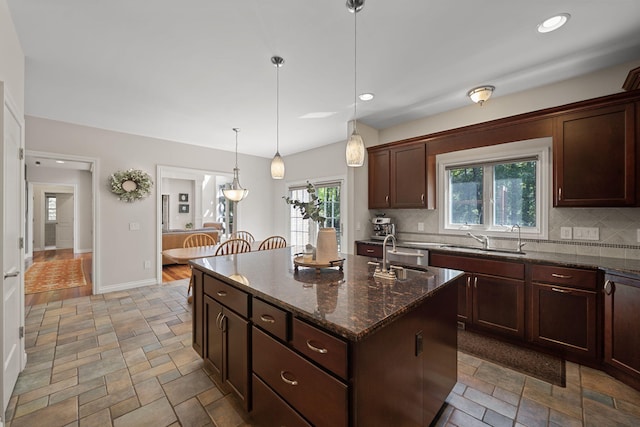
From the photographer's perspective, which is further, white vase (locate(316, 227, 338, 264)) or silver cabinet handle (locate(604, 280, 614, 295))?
silver cabinet handle (locate(604, 280, 614, 295))

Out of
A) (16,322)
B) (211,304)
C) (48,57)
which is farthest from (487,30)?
(16,322)

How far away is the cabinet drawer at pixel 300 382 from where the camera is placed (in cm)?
101

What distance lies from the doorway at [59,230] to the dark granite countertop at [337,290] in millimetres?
3626

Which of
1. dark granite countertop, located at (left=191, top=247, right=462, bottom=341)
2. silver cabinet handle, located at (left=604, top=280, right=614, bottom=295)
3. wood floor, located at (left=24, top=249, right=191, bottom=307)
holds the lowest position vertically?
wood floor, located at (left=24, top=249, right=191, bottom=307)

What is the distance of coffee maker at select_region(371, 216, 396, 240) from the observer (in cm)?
391

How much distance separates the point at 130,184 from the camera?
168 inches

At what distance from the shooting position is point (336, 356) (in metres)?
1.01

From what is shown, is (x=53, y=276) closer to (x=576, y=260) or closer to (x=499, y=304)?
(x=499, y=304)

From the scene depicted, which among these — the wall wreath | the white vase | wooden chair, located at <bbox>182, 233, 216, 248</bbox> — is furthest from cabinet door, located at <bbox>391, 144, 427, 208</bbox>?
the wall wreath

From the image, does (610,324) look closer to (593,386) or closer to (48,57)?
(593,386)

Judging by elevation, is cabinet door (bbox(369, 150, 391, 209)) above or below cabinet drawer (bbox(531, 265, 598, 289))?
above

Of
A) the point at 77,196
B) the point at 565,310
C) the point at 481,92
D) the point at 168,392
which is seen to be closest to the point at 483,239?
the point at 565,310

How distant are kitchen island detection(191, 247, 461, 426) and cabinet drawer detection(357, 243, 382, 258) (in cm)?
166

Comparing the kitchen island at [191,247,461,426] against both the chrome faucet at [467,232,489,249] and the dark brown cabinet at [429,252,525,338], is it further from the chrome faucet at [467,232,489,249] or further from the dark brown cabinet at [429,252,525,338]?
the chrome faucet at [467,232,489,249]
